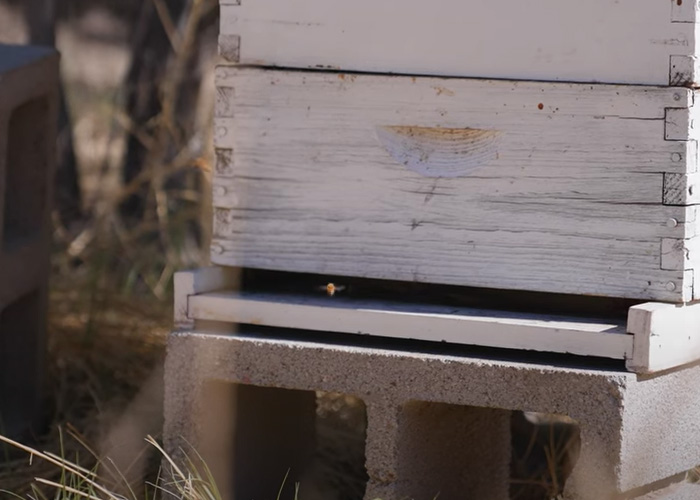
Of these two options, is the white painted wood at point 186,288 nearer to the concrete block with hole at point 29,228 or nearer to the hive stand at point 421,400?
the hive stand at point 421,400

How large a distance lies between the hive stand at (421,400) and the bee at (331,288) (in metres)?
0.12

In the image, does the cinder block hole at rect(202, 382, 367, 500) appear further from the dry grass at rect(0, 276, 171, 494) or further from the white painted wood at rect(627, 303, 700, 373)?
the white painted wood at rect(627, 303, 700, 373)

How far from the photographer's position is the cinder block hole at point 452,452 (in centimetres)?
175

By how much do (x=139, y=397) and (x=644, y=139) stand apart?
4.04 feet

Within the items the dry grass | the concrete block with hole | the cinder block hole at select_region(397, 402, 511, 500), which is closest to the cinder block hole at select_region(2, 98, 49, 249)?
the concrete block with hole

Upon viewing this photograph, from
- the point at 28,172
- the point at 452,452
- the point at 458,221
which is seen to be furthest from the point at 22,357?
the point at 458,221

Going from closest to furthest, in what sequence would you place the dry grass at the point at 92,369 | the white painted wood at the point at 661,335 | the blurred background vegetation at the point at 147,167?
the white painted wood at the point at 661,335 → the dry grass at the point at 92,369 → the blurred background vegetation at the point at 147,167

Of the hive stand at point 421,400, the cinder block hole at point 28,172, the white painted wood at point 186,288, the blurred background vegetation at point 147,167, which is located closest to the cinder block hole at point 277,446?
the hive stand at point 421,400

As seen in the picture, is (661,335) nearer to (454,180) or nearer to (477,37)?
(454,180)

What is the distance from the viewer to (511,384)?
5.35ft

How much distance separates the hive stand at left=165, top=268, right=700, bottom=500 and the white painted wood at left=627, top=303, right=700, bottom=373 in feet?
0.09

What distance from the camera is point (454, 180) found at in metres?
1.75

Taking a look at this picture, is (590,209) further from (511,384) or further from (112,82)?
(112,82)

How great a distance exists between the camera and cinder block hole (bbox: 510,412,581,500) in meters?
2.18
